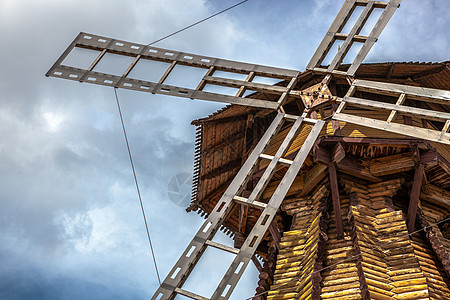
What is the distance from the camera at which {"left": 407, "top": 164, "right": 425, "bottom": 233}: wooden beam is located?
A: 1259 centimetres

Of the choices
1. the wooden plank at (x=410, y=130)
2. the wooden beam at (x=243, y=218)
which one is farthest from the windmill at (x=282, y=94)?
the wooden beam at (x=243, y=218)

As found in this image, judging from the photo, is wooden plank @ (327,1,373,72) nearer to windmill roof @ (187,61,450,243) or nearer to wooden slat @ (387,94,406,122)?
windmill roof @ (187,61,450,243)

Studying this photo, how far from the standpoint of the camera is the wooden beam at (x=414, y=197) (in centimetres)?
1259

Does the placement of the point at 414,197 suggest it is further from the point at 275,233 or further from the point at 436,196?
the point at 275,233

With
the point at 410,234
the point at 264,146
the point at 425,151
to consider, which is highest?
the point at 425,151

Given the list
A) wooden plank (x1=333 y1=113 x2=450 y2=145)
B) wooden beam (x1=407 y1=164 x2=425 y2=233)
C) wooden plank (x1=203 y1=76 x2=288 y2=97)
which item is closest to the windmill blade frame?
wooden plank (x1=203 y1=76 x2=288 y2=97)

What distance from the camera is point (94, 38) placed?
40.8 ft

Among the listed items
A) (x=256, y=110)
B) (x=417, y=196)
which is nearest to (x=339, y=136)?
(x=417, y=196)

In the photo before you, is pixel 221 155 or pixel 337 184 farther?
pixel 221 155

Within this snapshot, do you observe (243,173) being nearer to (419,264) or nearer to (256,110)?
(419,264)

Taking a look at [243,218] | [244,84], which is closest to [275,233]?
[243,218]

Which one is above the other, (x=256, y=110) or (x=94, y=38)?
(x=256, y=110)

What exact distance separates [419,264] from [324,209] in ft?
7.37

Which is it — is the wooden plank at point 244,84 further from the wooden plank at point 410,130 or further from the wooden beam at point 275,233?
the wooden beam at point 275,233
